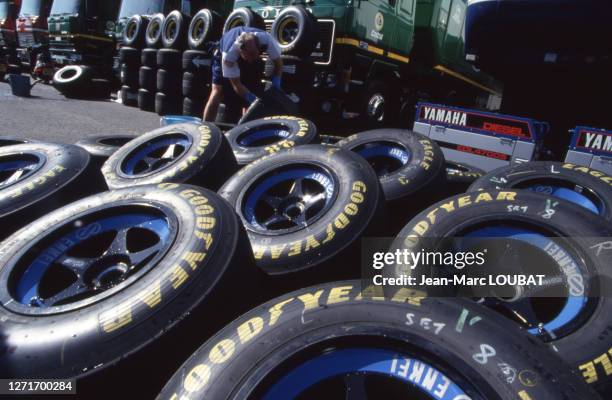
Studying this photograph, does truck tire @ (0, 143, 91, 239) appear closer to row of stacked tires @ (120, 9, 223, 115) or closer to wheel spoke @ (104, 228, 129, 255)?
wheel spoke @ (104, 228, 129, 255)

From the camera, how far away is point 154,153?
3.27 metres

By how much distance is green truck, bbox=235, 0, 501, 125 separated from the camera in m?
6.42

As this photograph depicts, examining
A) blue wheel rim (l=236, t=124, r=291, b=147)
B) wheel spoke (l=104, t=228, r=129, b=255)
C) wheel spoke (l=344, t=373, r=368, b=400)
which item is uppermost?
blue wheel rim (l=236, t=124, r=291, b=147)

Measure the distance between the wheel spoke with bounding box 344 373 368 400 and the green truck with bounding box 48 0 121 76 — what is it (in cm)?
A: 1325

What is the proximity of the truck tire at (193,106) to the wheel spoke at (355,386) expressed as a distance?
23.4ft

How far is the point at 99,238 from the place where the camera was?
209 centimetres

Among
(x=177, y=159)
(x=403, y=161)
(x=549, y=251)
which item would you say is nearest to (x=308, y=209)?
(x=177, y=159)

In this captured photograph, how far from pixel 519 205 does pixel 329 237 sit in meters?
0.86

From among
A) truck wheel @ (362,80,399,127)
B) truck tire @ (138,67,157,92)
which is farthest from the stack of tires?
truck wheel @ (362,80,399,127)

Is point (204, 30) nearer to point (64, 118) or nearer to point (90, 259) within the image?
point (64, 118)

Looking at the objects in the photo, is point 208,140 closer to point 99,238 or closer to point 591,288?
point 99,238

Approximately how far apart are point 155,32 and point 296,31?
13.4 feet

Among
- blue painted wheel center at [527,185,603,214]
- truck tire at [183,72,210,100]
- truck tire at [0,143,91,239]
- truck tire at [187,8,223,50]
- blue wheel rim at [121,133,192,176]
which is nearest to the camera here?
truck tire at [0,143,91,239]

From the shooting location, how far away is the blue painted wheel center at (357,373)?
3.34ft
